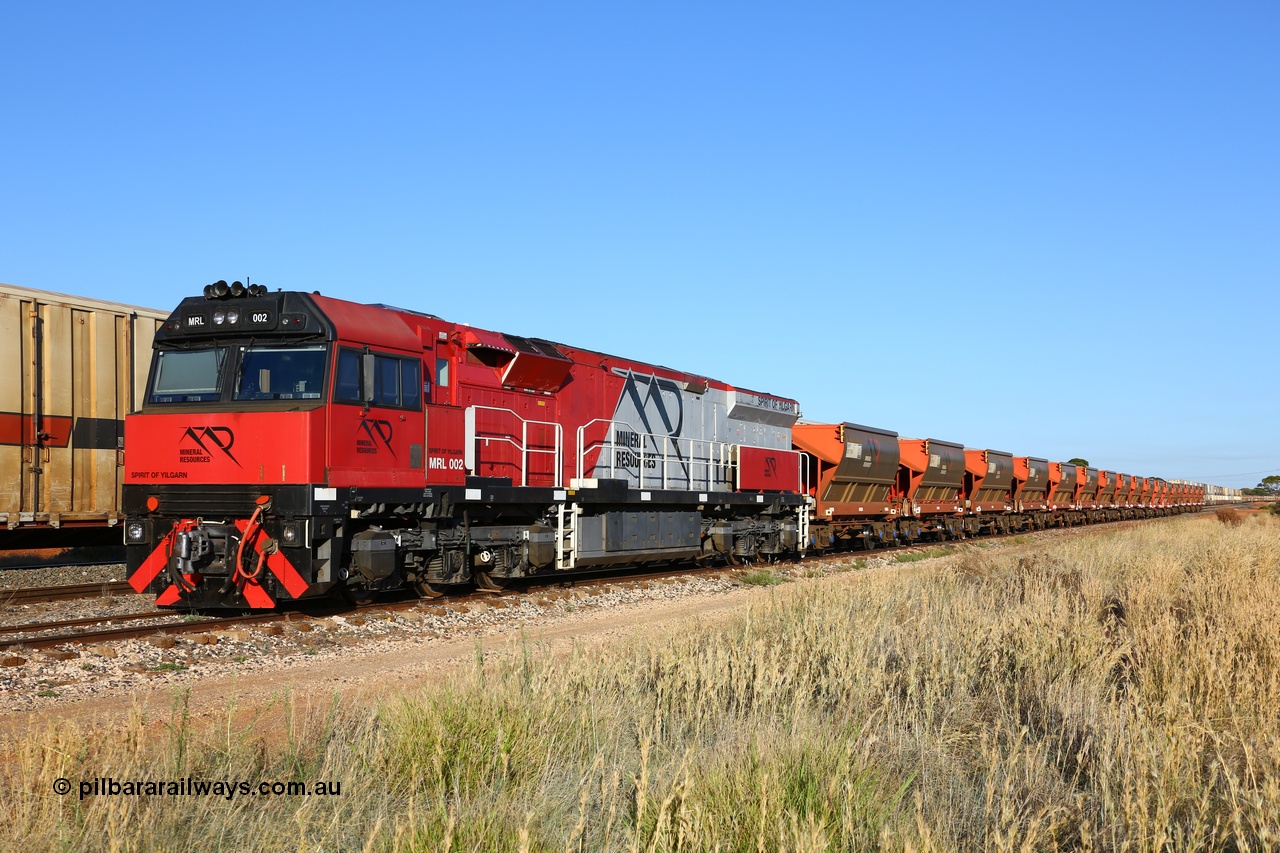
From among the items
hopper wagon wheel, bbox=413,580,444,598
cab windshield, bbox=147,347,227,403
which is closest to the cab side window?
cab windshield, bbox=147,347,227,403

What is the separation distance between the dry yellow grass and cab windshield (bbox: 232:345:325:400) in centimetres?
522

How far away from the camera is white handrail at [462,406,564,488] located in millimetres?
14062

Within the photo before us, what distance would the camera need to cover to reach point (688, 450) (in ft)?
67.6

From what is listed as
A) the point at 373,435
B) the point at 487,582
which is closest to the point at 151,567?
the point at 373,435

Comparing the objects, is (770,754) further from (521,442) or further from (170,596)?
(521,442)

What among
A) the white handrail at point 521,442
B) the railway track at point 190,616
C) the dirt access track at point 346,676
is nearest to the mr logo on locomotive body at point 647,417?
the white handrail at point 521,442

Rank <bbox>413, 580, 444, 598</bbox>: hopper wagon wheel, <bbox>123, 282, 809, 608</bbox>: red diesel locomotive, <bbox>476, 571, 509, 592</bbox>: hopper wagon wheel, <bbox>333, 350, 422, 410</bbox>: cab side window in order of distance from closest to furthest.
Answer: <bbox>123, 282, 809, 608</bbox>: red diesel locomotive, <bbox>333, 350, 422, 410</bbox>: cab side window, <bbox>413, 580, 444, 598</bbox>: hopper wagon wheel, <bbox>476, 571, 509, 592</bbox>: hopper wagon wheel

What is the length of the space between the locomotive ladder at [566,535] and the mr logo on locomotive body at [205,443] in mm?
5328

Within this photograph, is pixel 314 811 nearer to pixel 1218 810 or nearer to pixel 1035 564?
pixel 1218 810

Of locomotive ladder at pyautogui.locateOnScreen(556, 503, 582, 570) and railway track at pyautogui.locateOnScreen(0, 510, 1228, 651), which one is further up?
locomotive ladder at pyautogui.locateOnScreen(556, 503, 582, 570)

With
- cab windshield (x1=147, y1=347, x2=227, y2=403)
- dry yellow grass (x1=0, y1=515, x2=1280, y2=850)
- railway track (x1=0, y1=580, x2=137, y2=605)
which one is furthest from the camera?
railway track (x1=0, y1=580, x2=137, y2=605)

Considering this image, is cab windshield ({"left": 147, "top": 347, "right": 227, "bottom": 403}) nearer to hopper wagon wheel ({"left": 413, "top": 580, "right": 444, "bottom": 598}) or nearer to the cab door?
the cab door

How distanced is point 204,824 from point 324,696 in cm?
375

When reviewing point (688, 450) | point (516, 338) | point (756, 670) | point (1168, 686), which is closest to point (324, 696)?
point (756, 670)
